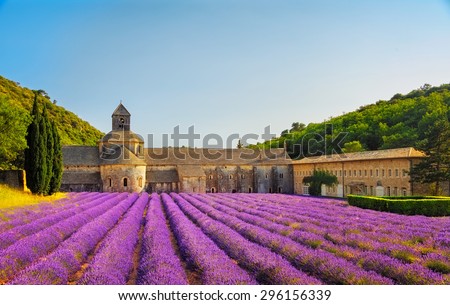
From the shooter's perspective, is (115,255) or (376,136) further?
(376,136)

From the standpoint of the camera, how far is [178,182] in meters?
45.9

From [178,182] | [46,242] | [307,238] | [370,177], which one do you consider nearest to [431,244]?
[307,238]

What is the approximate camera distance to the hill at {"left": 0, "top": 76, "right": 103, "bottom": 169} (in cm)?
2483

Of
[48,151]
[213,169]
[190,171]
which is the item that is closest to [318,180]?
[213,169]

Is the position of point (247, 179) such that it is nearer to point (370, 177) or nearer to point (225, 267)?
point (370, 177)

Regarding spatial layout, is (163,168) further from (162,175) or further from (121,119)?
(121,119)

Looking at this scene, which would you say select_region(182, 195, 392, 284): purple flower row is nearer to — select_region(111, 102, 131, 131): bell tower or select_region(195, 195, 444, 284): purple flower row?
select_region(195, 195, 444, 284): purple flower row

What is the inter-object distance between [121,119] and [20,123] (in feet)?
86.1

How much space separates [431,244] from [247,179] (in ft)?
134

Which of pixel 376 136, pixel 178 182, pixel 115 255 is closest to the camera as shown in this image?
pixel 115 255

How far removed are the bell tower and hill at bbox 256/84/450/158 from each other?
2323 cm

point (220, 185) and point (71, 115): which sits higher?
point (71, 115)

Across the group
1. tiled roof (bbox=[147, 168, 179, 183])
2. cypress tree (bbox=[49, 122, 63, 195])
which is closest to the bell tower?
tiled roof (bbox=[147, 168, 179, 183])
